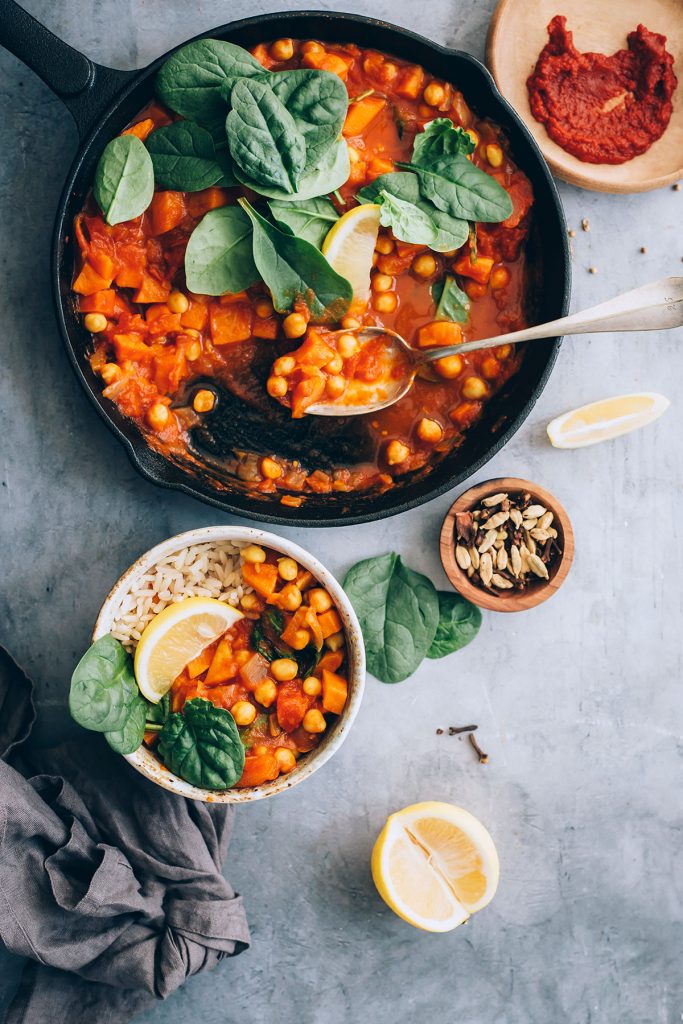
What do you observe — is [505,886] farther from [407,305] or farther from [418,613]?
[407,305]

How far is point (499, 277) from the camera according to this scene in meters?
2.33

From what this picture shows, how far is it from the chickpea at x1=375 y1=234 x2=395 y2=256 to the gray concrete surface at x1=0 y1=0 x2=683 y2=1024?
25.2 inches

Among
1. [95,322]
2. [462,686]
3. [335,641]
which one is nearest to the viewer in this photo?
[95,322]

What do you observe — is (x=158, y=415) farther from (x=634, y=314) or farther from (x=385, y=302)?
(x=634, y=314)

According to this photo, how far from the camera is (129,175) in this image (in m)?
2.08

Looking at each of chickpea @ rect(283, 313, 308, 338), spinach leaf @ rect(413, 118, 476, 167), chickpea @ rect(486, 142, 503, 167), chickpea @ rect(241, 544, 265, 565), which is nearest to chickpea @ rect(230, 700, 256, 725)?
chickpea @ rect(241, 544, 265, 565)

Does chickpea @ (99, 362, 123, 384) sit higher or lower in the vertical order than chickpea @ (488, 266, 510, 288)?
lower

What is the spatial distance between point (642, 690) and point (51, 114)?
246 centimetres

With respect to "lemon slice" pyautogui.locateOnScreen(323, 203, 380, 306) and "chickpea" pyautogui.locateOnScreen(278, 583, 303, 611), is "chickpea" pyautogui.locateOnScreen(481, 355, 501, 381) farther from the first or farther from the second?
"chickpea" pyautogui.locateOnScreen(278, 583, 303, 611)

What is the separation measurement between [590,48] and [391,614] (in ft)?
5.80

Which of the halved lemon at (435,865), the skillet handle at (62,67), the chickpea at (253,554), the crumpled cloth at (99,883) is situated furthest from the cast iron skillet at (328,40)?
the halved lemon at (435,865)

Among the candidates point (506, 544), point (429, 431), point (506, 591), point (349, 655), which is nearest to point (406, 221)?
point (429, 431)

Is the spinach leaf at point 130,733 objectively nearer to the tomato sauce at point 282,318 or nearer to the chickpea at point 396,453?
the tomato sauce at point 282,318

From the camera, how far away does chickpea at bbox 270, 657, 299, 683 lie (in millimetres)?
2293
